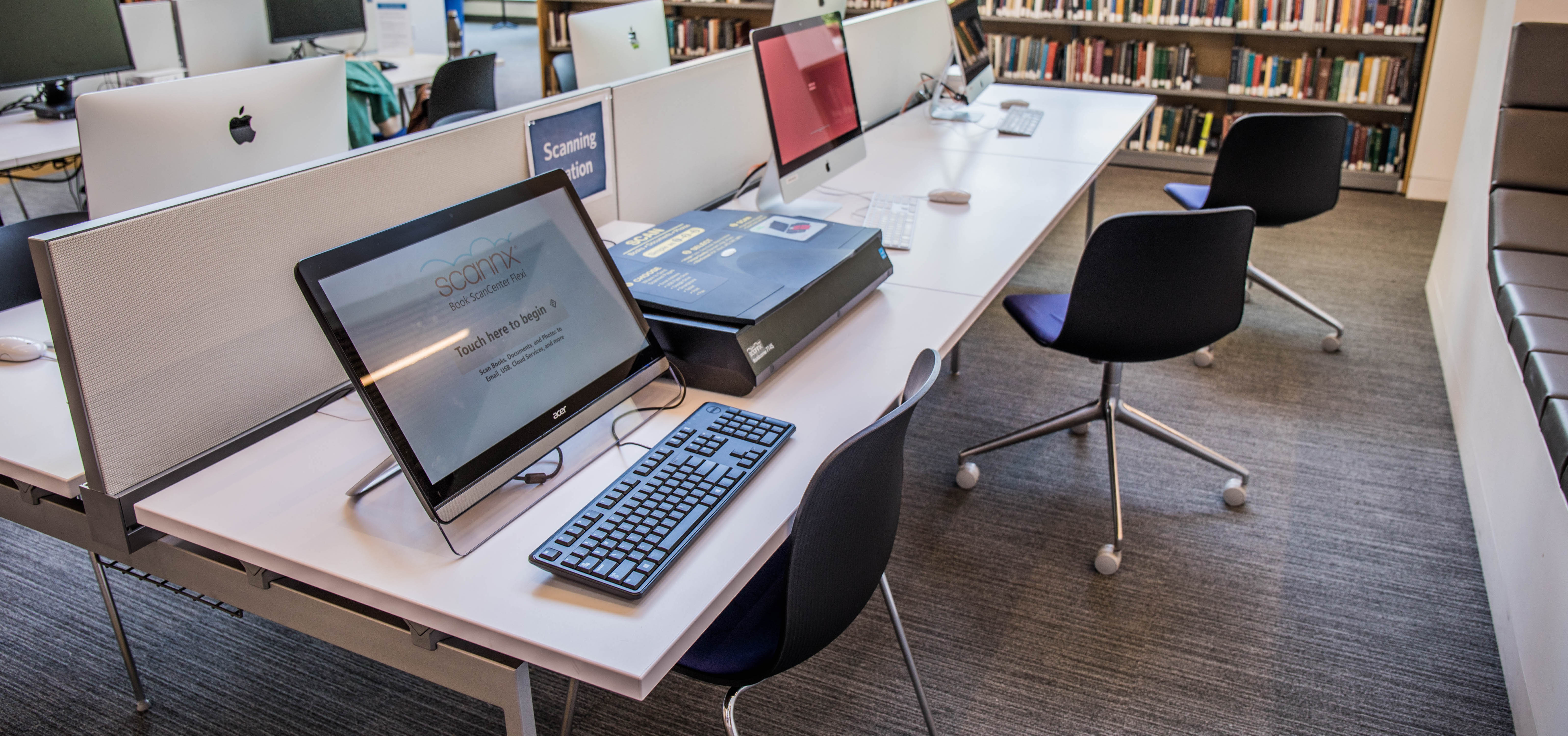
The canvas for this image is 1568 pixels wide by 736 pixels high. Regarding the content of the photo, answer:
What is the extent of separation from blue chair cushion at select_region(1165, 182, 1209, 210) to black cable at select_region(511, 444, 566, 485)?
253cm

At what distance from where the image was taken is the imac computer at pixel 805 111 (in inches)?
84.0

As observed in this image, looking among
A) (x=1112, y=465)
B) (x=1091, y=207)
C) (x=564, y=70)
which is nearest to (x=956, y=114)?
(x=1091, y=207)

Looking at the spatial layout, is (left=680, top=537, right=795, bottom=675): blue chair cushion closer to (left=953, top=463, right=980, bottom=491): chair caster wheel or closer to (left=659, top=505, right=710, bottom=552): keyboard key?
(left=659, top=505, right=710, bottom=552): keyboard key

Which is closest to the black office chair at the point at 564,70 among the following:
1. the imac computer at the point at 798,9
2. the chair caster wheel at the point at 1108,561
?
the imac computer at the point at 798,9

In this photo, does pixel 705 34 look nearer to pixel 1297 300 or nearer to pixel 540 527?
pixel 1297 300

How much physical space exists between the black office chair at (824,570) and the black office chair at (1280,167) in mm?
1871

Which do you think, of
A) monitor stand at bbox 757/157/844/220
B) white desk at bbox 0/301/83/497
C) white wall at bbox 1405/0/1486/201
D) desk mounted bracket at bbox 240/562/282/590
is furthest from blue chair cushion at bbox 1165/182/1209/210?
white desk at bbox 0/301/83/497

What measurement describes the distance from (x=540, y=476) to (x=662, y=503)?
194mm

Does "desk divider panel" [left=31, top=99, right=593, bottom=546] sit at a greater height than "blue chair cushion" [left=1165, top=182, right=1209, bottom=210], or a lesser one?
greater

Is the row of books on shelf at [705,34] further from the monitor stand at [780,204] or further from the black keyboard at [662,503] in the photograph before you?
the black keyboard at [662,503]

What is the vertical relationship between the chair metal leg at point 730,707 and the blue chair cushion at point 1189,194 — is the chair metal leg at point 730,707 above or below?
below

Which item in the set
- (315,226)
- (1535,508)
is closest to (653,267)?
(315,226)

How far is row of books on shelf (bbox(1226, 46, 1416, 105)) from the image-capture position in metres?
4.74

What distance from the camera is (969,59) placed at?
346 centimetres
